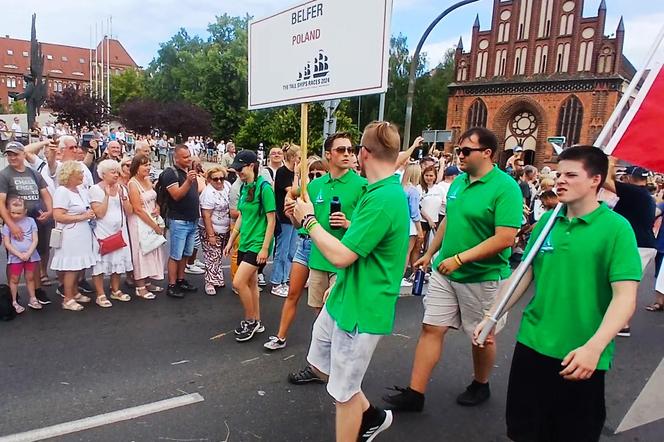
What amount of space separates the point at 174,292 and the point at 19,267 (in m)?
1.58

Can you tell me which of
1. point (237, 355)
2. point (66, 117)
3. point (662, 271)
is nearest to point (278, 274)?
point (237, 355)

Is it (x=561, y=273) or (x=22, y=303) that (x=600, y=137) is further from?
(x=22, y=303)

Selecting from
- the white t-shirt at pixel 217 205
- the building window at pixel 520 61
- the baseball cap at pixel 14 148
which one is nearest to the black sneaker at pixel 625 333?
the white t-shirt at pixel 217 205

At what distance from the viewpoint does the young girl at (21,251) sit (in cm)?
495

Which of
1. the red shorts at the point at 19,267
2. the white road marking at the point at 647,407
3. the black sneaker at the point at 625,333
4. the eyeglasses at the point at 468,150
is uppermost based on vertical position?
the eyeglasses at the point at 468,150

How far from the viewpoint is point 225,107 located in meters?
45.5

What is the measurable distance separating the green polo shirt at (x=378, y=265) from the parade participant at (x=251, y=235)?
1941 mm

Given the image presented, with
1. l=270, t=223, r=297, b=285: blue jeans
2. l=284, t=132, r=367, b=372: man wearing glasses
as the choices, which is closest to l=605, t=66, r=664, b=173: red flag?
l=284, t=132, r=367, b=372: man wearing glasses

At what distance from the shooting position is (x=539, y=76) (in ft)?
121

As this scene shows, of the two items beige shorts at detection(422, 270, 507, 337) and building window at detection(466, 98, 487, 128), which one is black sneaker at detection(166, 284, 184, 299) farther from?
building window at detection(466, 98, 487, 128)

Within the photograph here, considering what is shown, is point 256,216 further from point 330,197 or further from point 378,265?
point 378,265

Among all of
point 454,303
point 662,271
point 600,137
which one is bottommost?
point 454,303

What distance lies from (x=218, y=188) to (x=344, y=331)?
13.6 feet

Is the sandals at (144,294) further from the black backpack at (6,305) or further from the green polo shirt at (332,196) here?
the green polo shirt at (332,196)
